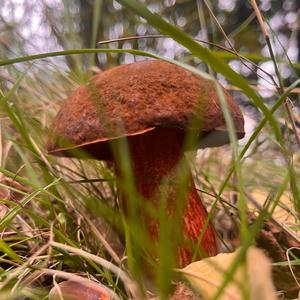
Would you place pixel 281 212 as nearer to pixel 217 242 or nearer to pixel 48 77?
pixel 217 242

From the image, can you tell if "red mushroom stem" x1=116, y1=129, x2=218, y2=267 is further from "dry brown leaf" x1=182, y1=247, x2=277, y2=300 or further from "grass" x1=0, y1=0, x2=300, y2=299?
"dry brown leaf" x1=182, y1=247, x2=277, y2=300

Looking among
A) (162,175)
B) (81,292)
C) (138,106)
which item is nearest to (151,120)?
(138,106)

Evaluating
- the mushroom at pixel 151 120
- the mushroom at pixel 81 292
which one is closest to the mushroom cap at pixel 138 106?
the mushroom at pixel 151 120

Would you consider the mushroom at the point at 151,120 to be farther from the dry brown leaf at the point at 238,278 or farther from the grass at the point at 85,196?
the dry brown leaf at the point at 238,278

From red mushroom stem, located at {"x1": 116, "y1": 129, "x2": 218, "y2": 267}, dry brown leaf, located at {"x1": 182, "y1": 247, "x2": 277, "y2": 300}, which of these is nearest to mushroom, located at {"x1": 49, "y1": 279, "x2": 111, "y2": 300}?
dry brown leaf, located at {"x1": 182, "y1": 247, "x2": 277, "y2": 300}

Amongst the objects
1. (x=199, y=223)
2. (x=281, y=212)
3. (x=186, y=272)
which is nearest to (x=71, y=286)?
(x=186, y=272)

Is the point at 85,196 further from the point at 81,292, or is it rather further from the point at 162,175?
the point at 81,292
